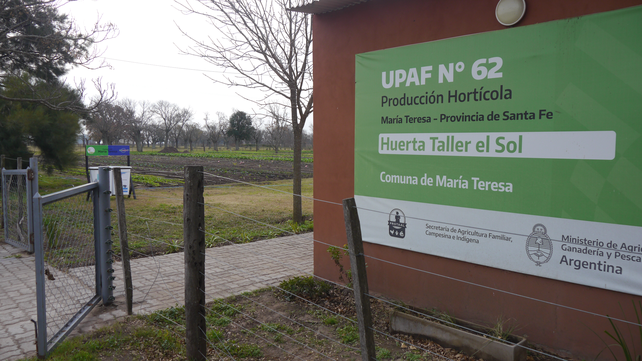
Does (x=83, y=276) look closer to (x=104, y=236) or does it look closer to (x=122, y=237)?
(x=104, y=236)

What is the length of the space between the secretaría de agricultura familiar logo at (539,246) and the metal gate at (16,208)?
834 centimetres

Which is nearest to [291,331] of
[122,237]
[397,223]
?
[397,223]

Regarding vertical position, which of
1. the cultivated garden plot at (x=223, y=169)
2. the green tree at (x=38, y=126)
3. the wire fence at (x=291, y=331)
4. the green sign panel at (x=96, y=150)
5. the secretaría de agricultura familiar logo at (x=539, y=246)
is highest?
the green tree at (x=38, y=126)

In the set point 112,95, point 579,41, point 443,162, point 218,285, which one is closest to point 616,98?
point 579,41

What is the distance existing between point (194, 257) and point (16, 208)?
7.31m

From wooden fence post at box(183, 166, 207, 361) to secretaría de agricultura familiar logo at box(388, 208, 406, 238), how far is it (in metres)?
2.58

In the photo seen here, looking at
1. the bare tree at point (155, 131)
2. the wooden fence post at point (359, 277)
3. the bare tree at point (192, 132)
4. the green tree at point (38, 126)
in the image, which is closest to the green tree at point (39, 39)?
the green tree at point (38, 126)

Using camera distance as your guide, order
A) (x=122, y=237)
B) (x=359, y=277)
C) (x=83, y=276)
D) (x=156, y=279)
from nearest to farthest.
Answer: (x=359, y=277), (x=122, y=237), (x=83, y=276), (x=156, y=279)

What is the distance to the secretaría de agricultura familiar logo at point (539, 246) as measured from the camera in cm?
409

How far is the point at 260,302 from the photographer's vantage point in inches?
217

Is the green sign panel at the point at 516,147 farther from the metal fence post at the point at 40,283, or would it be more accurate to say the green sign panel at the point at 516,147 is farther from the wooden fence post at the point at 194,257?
the metal fence post at the point at 40,283

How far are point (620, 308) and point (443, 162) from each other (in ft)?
6.92

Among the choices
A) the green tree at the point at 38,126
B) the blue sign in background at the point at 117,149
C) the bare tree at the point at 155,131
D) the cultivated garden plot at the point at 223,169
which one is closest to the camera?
the green tree at the point at 38,126

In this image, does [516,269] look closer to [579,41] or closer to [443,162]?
[443,162]
